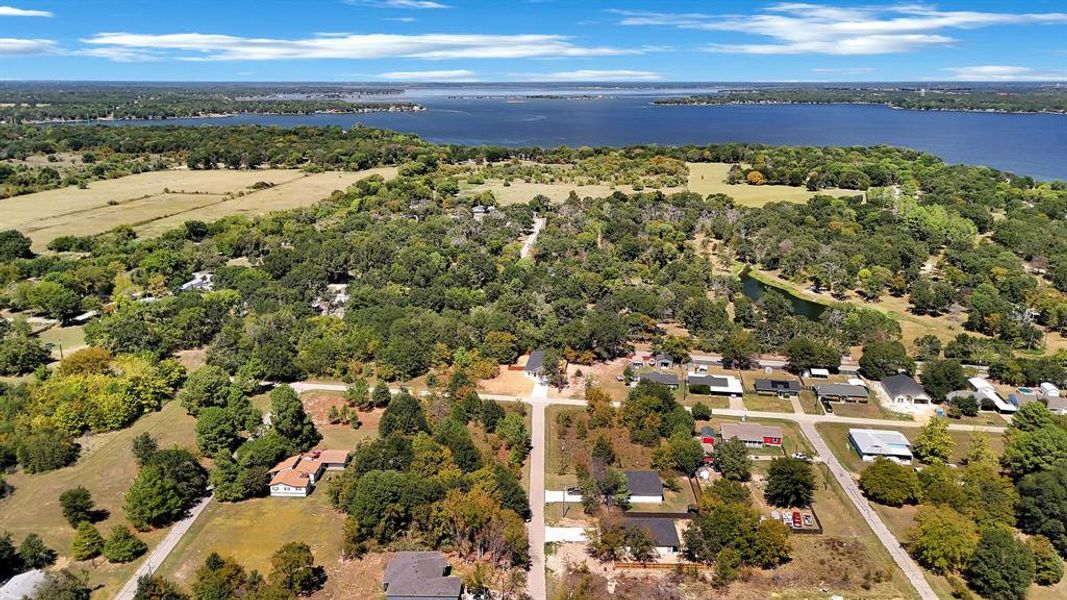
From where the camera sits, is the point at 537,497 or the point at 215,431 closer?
the point at 537,497

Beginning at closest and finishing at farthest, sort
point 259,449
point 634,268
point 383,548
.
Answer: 1. point 383,548
2. point 259,449
3. point 634,268

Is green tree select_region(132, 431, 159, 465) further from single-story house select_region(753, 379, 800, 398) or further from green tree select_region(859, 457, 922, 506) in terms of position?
green tree select_region(859, 457, 922, 506)

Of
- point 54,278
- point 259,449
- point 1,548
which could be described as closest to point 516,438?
point 259,449

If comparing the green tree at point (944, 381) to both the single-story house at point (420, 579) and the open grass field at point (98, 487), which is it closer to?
the single-story house at point (420, 579)

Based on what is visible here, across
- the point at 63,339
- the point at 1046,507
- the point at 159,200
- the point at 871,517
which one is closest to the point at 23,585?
the point at 63,339

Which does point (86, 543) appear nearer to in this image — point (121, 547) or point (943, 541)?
point (121, 547)

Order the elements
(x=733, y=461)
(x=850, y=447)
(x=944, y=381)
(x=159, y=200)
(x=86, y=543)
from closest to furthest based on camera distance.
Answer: (x=86, y=543)
(x=733, y=461)
(x=850, y=447)
(x=944, y=381)
(x=159, y=200)

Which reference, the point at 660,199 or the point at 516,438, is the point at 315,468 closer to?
the point at 516,438
